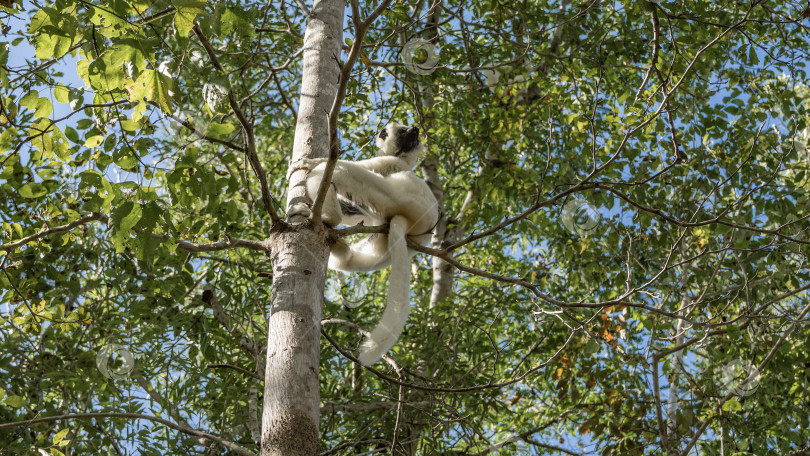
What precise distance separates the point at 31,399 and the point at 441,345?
2.71 meters

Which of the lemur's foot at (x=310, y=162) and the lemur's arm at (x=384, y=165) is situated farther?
the lemur's arm at (x=384, y=165)

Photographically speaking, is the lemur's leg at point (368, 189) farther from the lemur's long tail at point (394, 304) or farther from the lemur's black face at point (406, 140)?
the lemur's black face at point (406, 140)

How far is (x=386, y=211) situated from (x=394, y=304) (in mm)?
691

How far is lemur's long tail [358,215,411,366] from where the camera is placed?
9.18 feet

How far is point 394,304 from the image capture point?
120 inches

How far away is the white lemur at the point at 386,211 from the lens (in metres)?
3.02

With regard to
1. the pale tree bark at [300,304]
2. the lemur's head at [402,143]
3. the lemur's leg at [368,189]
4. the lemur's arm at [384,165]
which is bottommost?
the pale tree bark at [300,304]

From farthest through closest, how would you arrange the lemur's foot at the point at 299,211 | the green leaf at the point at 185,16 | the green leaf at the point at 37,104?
the lemur's foot at the point at 299,211
the green leaf at the point at 37,104
the green leaf at the point at 185,16

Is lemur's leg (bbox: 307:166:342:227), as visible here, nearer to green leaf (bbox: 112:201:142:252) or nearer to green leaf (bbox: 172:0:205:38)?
green leaf (bbox: 112:201:142:252)

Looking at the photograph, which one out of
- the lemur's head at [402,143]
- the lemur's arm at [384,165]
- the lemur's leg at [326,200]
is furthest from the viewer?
the lemur's head at [402,143]

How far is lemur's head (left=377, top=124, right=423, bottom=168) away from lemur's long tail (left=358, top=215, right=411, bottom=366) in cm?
70

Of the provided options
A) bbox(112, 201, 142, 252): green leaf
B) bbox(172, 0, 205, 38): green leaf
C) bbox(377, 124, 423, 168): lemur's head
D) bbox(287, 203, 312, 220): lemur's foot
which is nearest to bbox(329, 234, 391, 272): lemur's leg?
bbox(377, 124, 423, 168): lemur's head

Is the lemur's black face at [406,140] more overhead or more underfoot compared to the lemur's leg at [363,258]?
more overhead

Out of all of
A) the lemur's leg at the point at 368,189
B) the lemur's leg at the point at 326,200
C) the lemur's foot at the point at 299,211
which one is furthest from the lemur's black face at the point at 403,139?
the lemur's foot at the point at 299,211
